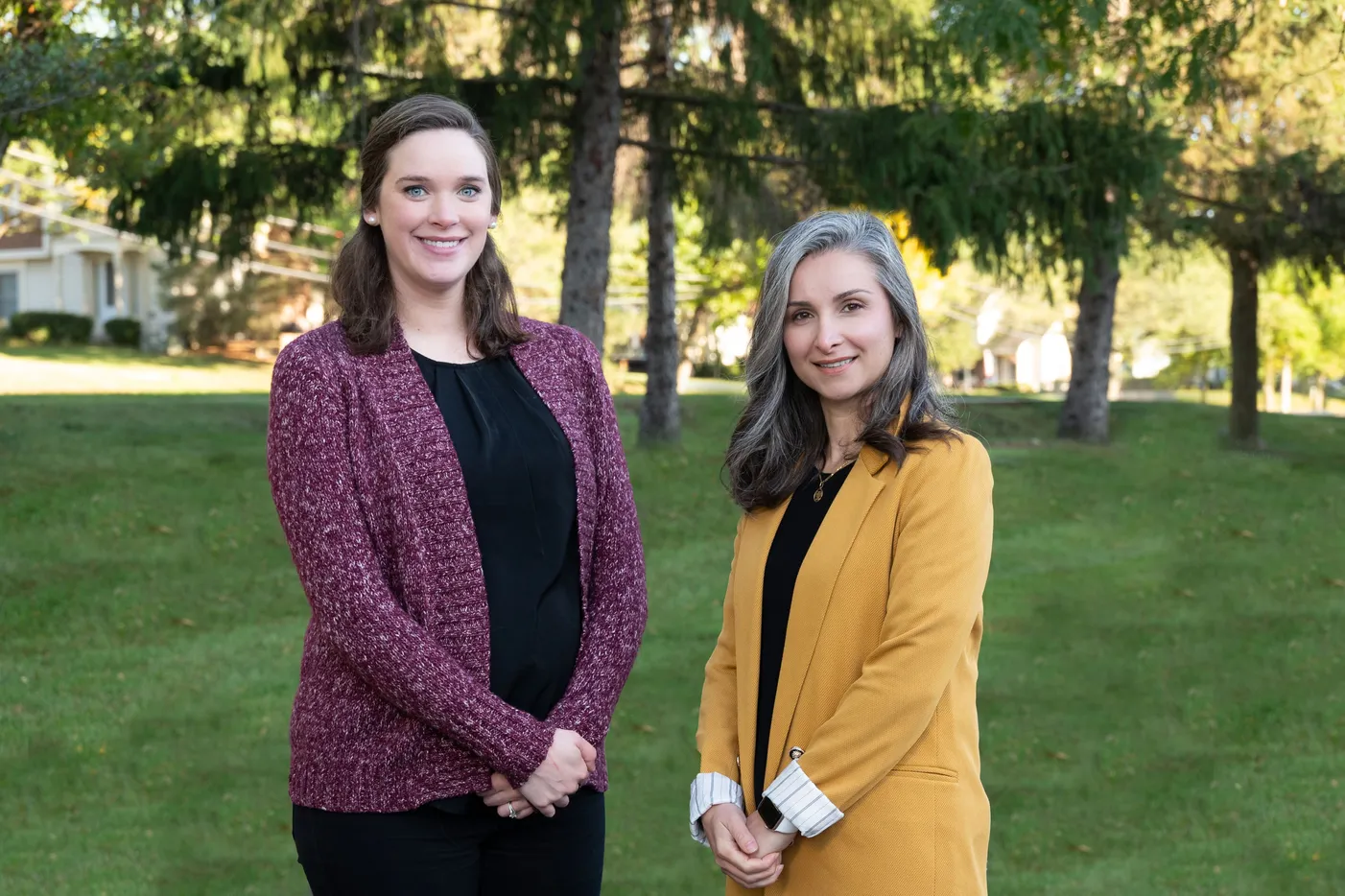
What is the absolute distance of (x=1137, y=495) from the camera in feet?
47.5

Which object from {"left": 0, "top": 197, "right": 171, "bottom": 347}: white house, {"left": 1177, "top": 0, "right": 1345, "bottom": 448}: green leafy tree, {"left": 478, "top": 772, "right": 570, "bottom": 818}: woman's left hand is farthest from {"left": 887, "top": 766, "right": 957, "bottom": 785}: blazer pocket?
{"left": 0, "top": 197, "right": 171, "bottom": 347}: white house

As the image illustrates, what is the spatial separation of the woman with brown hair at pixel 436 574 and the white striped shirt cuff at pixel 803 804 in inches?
15.9

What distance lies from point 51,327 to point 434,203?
130 feet

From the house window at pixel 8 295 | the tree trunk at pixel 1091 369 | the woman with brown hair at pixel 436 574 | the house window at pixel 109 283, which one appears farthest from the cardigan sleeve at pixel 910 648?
the house window at pixel 8 295

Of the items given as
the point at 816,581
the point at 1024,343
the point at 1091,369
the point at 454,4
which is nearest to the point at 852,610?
the point at 816,581

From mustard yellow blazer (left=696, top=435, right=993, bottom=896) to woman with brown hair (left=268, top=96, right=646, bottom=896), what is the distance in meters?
0.44

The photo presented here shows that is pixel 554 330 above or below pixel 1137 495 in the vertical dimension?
above

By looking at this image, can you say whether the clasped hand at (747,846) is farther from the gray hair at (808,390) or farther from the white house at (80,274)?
the white house at (80,274)

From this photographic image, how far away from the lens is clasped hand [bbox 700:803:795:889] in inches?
101

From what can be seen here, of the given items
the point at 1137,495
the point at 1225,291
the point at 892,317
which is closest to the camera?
the point at 892,317

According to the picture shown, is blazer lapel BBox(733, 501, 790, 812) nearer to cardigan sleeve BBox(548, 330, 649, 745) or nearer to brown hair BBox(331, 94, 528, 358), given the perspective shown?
cardigan sleeve BBox(548, 330, 649, 745)

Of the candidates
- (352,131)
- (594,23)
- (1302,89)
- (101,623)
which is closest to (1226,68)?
(1302,89)

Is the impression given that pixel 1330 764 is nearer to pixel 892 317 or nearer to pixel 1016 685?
pixel 1016 685

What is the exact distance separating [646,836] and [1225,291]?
44.8 metres
